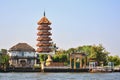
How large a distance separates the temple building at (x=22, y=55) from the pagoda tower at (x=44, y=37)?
632 cm

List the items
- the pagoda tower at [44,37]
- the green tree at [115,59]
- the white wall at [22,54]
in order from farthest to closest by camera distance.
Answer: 1. the white wall at [22,54]
2. the green tree at [115,59]
3. the pagoda tower at [44,37]

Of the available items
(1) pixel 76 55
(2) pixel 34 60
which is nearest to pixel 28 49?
(2) pixel 34 60

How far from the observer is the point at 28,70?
3580 inches

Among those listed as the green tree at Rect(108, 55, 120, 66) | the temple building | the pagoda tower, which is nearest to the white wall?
the temple building

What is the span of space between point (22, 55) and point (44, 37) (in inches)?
367

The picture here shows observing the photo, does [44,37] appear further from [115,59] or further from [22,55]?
[115,59]

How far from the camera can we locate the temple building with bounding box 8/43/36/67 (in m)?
112

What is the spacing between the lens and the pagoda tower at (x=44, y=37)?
4188 inches

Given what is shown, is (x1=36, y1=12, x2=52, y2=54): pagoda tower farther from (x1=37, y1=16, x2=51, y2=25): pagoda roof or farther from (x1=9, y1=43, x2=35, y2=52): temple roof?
(x1=9, y1=43, x2=35, y2=52): temple roof

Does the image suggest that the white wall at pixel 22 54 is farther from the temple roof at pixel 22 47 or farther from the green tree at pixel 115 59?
the green tree at pixel 115 59

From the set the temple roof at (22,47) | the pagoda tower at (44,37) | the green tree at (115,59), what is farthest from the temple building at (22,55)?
the green tree at (115,59)

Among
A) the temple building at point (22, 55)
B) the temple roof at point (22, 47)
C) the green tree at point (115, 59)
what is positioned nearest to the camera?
the temple building at point (22, 55)

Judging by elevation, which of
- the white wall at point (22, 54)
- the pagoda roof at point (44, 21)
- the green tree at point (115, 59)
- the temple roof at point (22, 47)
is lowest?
the green tree at point (115, 59)

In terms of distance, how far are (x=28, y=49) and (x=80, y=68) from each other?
74.9 feet
